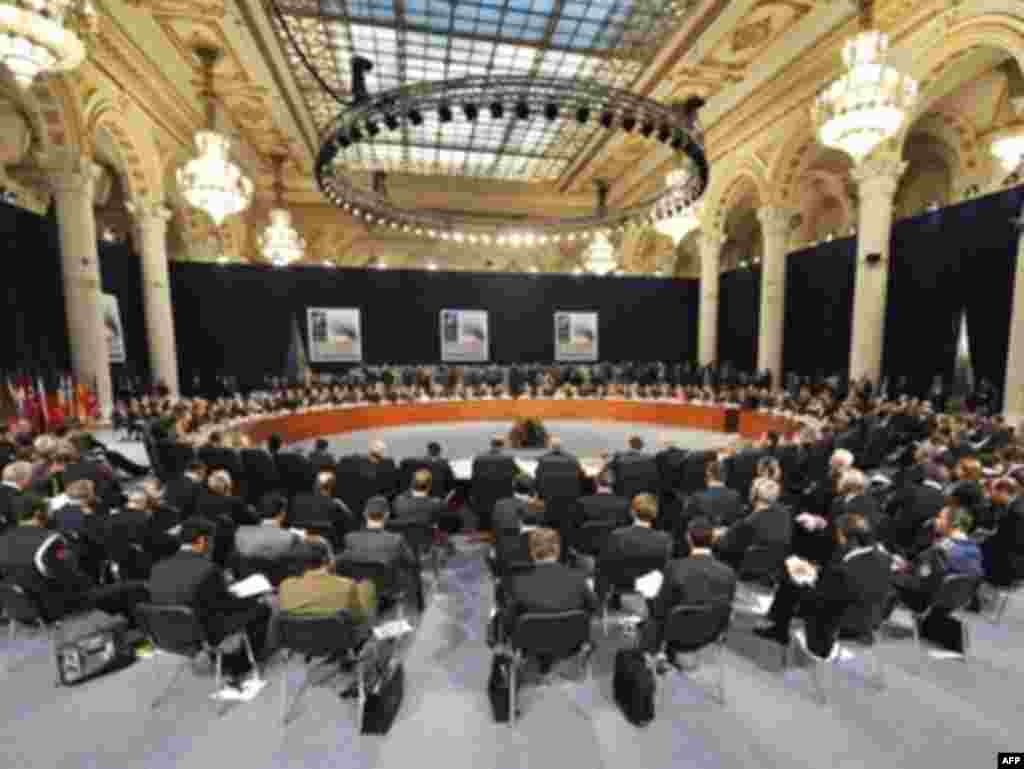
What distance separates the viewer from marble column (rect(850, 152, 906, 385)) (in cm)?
988

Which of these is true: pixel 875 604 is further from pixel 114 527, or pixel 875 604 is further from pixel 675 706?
pixel 114 527

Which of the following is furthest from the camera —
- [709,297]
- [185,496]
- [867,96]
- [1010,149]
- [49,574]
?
[709,297]

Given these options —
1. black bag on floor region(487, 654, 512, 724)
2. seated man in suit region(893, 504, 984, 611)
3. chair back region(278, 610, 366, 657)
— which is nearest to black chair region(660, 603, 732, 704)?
black bag on floor region(487, 654, 512, 724)

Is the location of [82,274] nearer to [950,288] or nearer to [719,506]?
[719,506]

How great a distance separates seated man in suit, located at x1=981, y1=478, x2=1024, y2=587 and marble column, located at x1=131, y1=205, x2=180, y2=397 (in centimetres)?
1453

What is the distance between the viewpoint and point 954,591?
3.36 meters

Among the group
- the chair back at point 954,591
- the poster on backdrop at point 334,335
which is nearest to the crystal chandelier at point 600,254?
the poster on backdrop at point 334,335

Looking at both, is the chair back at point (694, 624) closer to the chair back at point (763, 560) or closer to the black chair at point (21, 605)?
the chair back at point (763, 560)

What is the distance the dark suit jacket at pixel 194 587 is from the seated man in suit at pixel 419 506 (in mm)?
1682

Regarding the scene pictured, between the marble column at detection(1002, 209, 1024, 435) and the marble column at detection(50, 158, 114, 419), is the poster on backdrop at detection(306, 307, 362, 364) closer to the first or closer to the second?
the marble column at detection(50, 158, 114, 419)

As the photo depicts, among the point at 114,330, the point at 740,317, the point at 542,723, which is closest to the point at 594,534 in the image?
the point at 542,723

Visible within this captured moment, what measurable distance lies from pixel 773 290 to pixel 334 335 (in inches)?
524

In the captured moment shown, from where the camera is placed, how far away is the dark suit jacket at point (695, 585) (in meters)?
2.95

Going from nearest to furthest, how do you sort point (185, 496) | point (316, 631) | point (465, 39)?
point (316, 631) < point (185, 496) < point (465, 39)
